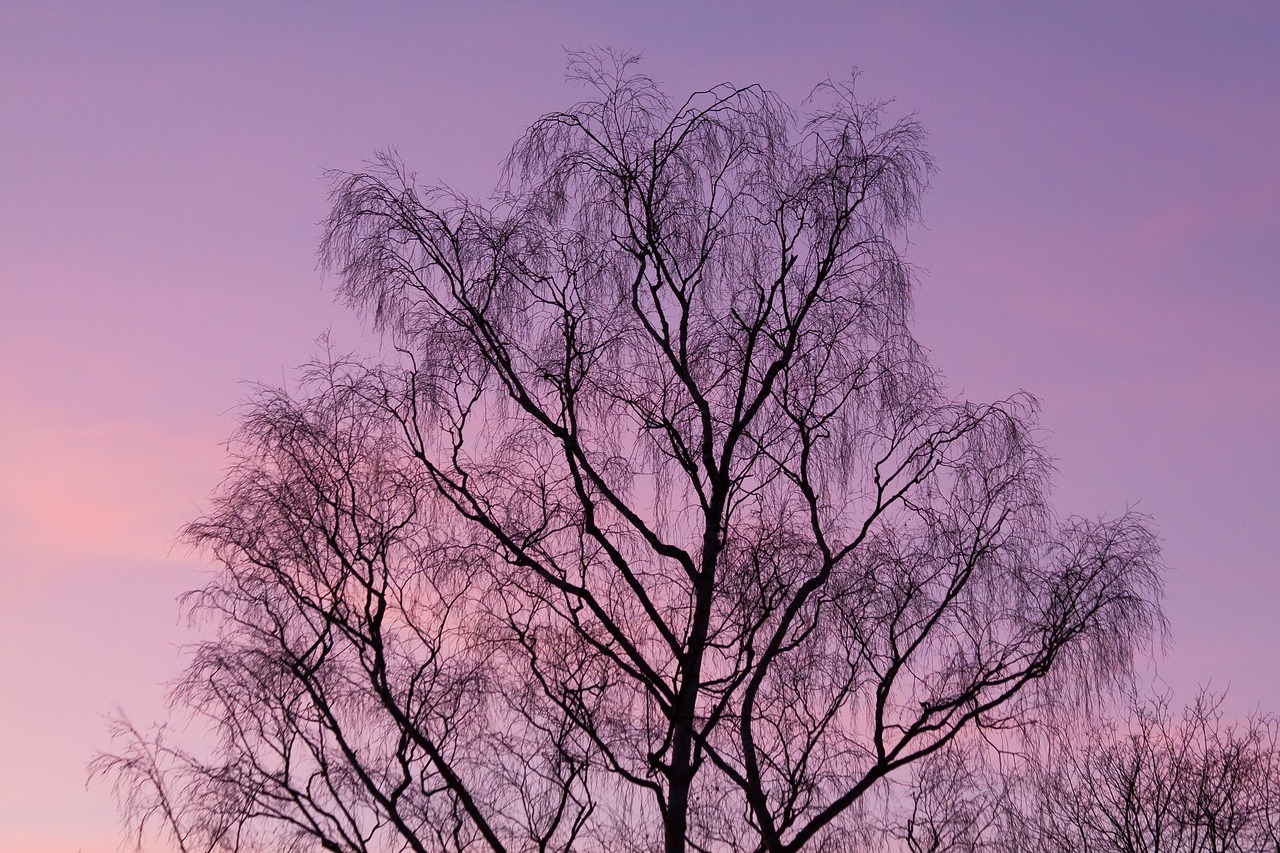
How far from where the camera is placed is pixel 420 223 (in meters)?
14.4

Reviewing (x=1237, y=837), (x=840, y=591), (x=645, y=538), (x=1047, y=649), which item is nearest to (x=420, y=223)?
(x=645, y=538)

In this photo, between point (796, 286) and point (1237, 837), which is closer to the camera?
point (796, 286)

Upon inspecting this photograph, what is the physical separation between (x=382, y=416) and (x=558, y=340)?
2.21 m

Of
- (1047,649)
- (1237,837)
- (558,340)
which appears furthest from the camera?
(1237,837)

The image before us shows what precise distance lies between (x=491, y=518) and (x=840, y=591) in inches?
162

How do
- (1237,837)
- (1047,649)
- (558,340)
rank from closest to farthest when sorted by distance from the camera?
1. (1047,649)
2. (558,340)
3. (1237,837)

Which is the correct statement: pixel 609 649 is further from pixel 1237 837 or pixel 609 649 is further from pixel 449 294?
pixel 1237 837

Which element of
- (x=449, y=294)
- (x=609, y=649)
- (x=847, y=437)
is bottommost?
(x=609, y=649)

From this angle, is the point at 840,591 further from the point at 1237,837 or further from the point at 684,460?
the point at 1237,837

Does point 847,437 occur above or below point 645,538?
above

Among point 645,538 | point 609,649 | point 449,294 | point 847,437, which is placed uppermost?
point 449,294

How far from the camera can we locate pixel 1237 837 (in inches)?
822

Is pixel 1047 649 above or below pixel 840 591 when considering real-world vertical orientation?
below

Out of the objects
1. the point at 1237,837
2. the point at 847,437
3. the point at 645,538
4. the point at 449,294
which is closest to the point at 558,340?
the point at 449,294
